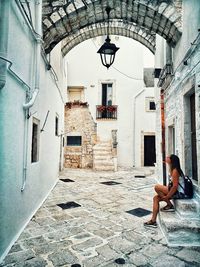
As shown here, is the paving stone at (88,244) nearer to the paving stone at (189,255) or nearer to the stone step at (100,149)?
the paving stone at (189,255)

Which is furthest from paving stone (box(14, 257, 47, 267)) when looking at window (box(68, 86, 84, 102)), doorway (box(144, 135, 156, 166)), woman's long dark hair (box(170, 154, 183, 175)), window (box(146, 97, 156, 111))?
window (box(146, 97, 156, 111))

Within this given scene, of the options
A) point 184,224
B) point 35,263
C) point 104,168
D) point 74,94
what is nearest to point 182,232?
point 184,224

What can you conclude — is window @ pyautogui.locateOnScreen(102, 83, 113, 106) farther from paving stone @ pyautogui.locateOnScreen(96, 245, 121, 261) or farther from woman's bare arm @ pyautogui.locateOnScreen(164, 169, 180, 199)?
paving stone @ pyautogui.locateOnScreen(96, 245, 121, 261)

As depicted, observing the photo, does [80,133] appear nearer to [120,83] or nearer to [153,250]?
[120,83]

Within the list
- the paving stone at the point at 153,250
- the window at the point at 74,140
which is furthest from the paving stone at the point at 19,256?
the window at the point at 74,140

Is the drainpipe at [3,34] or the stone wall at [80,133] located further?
the stone wall at [80,133]

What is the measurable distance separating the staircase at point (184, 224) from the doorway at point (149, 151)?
39.3ft

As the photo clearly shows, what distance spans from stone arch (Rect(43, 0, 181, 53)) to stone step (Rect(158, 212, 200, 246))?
14.2ft

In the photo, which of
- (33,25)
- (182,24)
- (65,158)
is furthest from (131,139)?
(33,25)

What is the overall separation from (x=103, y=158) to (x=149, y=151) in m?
4.45

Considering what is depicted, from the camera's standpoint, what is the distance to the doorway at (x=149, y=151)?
51.8 feet

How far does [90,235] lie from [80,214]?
46.7 inches

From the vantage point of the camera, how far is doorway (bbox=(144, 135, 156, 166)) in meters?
15.8

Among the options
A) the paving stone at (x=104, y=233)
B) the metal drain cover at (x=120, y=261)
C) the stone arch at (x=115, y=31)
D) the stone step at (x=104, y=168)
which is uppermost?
the stone arch at (x=115, y=31)
